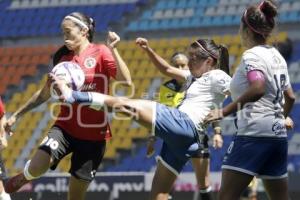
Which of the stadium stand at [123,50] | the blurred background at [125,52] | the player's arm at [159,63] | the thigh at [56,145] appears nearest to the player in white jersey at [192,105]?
the player's arm at [159,63]

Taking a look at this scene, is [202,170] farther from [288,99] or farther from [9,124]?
[288,99]

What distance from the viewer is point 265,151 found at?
223 inches

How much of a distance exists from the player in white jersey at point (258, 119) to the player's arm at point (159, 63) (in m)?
1.02

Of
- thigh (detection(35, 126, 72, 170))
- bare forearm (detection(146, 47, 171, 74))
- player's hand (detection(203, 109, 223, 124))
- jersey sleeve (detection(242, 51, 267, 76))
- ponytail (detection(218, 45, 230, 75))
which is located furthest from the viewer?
ponytail (detection(218, 45, 230, 75))

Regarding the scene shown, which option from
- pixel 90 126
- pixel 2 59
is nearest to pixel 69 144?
pixel 90 126

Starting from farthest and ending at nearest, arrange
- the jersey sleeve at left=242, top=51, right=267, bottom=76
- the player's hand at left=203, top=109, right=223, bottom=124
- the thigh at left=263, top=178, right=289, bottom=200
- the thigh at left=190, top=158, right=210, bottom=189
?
the thigh at left=190, top=158, right=210, bottom=189 < the thigh at left=263, top=178, right=289, bottom=200 < the jersey sleeve at left=242, top=51, right=267, bottom=76 < the player's hand at left=203, top=109, right=223, bottom=124

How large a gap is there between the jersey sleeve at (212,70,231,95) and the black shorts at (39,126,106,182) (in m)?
1.13

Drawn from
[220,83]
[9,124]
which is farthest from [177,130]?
[9,124]

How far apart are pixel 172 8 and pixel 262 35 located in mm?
14226

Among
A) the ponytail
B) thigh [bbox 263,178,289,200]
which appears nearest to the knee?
Answer: the ponytail

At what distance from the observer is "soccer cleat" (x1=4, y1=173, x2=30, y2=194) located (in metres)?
7.04

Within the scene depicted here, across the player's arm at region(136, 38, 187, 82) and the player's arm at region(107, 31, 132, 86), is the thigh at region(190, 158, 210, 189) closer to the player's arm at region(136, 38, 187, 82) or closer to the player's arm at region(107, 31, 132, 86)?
the player's arm at region(136, 38, 187, 82)

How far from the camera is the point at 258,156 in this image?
18.5 feet

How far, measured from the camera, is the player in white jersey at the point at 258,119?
5.65 meters
